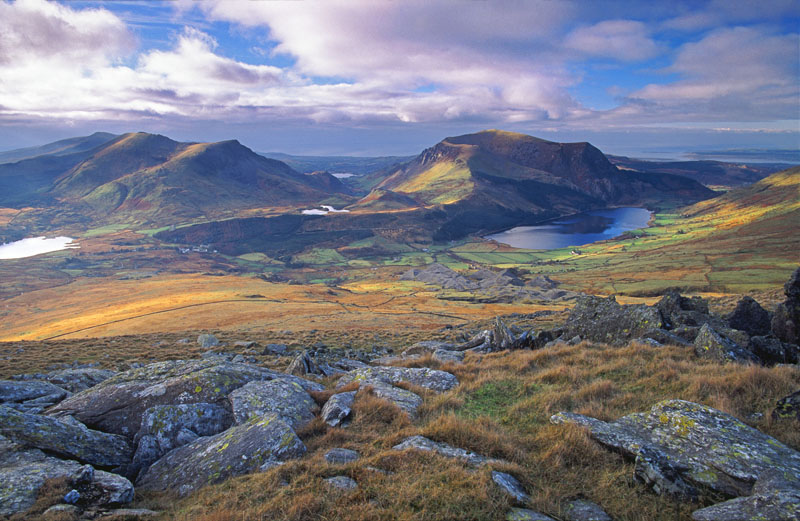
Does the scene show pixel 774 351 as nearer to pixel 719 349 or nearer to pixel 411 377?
pixel 719 349

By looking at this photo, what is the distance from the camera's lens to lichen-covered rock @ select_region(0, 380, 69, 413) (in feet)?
42.7

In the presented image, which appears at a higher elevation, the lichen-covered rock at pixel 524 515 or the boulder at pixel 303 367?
the lichen-covered rock at pixel 524 515

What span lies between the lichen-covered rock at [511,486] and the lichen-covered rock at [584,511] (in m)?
0.66

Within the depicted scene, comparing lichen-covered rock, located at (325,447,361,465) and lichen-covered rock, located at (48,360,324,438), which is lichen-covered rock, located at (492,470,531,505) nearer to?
lichen-covered rock, located at (325,447,361,465)

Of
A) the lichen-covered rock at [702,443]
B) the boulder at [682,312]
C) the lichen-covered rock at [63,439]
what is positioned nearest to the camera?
the lichen-covered rock at [702,443]

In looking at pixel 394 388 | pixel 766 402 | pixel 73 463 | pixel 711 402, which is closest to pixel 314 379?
pixel 394 388

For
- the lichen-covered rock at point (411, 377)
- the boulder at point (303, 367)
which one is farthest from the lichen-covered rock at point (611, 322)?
the boulder at point (303, 367)

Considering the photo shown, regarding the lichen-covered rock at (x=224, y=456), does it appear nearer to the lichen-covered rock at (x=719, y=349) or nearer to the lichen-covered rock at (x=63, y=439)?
the lichen-covered rock at (x=63, y=439)

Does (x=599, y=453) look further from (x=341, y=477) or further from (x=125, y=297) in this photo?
(x=125, y=297)

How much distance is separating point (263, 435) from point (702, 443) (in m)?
9.48

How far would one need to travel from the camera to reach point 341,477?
23.7ft

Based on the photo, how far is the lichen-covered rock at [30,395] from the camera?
13.0 m

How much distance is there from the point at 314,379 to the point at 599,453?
1206cm

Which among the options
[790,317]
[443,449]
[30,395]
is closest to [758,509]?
[443,449]
